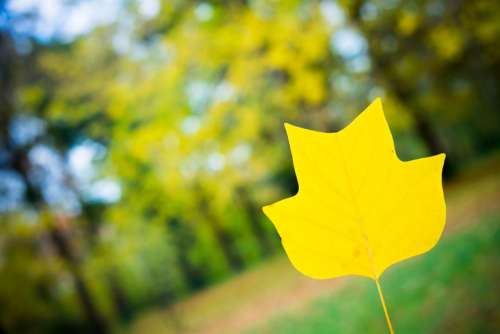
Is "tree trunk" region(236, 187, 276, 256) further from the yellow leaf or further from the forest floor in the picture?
the yellow leaf

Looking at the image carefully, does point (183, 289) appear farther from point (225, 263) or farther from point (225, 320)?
point (225, 320)

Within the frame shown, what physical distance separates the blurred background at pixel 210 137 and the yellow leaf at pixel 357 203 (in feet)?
9.40

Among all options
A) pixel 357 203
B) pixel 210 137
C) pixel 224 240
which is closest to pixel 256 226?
pixel 224 240

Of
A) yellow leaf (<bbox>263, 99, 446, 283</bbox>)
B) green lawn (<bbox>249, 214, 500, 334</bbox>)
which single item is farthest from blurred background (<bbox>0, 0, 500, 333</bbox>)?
yellow leaf (<bbox>263, 99, 446, 283</bbox>)

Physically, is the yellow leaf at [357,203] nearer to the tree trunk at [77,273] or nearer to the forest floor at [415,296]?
the forest floor at [415,296]

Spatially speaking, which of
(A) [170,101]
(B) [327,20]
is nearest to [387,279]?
(B) [327,20]

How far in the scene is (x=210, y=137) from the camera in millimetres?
5648

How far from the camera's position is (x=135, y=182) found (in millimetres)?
11359

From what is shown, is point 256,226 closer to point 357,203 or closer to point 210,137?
point 210,137

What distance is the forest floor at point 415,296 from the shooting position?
11.3ft

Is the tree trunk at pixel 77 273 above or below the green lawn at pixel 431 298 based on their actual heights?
above

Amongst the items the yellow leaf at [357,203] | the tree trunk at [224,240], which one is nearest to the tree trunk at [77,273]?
the tree trunk at [224,240]

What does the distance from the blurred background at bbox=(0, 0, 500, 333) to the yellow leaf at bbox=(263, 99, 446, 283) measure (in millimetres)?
2864

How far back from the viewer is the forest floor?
3445 millimetres
